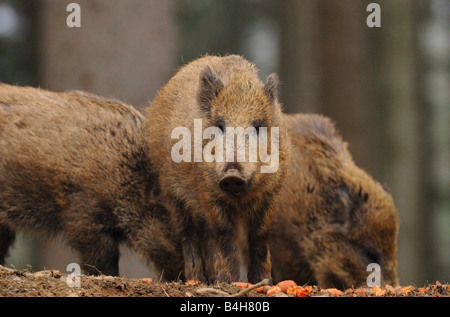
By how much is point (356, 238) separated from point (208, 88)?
3349mm

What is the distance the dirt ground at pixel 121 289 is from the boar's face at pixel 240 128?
0.87 metres

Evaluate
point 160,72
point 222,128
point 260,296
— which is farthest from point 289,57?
point 260,296

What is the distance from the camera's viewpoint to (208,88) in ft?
19.7

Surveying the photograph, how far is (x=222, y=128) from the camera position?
227 inches

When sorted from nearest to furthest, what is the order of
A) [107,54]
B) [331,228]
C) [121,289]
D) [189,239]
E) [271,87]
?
1. [121,289]
2. [271,87]
3. [189,239]
4. [331,228]
5. [107,54]

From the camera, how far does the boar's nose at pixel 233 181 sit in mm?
5059

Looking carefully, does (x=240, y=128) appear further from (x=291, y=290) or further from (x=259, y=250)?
(x=291, y=290)

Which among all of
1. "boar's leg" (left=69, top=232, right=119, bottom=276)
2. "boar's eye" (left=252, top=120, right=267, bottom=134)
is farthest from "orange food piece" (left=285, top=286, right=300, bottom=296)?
"boar's leg" (left=69, top=232, right=119, bottom=276)

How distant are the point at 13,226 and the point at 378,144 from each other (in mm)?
8161

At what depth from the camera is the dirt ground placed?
4574 mm

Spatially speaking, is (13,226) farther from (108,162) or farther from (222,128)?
(222,128)

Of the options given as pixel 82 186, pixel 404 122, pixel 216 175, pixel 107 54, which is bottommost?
pixel 82 186

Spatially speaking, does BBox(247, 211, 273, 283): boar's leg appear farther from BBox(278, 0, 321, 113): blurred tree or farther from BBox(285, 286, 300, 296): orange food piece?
BBox(278, 0, 321, 113): blurred tree

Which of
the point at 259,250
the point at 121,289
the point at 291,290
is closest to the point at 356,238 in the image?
the point at 259,250
